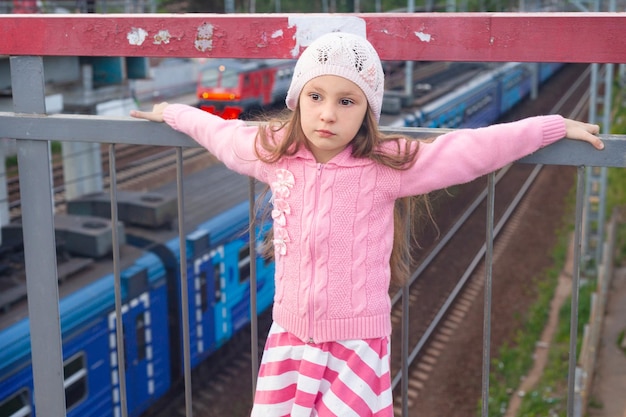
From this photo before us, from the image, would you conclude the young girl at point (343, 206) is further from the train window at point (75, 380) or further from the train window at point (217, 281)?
the train window at point (217, 281)

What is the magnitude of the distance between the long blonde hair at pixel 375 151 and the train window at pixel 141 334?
231 inches

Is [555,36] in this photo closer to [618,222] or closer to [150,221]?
[150,221]

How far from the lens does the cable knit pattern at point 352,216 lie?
1.94 metres

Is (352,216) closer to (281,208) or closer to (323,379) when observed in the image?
(281,208)

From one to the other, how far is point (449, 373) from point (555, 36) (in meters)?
9.25

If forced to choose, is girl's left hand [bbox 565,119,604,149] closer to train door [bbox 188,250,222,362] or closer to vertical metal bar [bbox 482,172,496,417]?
vertical metal bar [bbox 482,172,496,417]

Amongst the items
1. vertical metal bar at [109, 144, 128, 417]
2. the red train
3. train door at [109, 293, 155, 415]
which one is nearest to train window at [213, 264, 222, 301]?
train door at [109, 293, 155, 415]

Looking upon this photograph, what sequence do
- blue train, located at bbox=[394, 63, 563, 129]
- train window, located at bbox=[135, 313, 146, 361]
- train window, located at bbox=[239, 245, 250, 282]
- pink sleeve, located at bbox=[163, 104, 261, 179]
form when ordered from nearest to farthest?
pink sleeve, located at bbox=[163, 104, 261, 179] < train window, located at bbox=[135, 313, 146, 361] < train window, located at bbox=[239, 245, 250, 282] < blue train, located at bbox=[394, 63, 563, 129]

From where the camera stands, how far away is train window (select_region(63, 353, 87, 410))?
684 centimetres

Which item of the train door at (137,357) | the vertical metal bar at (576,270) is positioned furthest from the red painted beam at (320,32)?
the train door at (137,357)

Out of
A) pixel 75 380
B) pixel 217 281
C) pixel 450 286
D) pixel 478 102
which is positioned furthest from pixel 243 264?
pixel 478 102

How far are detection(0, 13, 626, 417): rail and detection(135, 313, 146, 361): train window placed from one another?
5.36 metres

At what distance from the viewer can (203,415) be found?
30.9ft

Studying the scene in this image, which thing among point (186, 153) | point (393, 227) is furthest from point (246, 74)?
point (393, 227)
